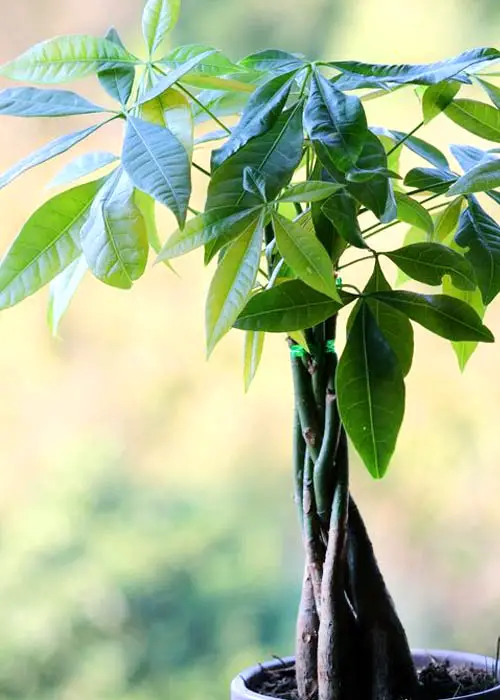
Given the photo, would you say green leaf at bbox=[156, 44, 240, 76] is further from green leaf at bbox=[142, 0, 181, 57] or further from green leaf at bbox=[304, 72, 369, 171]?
green leaf at bbox=[304, 72, 369, 171]

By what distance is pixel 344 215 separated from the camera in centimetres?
70

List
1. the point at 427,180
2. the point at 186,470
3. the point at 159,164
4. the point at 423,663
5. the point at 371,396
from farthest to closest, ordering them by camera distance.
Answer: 1. the point at 186,470
2. the point at 423,663
3. the point at 427,180
4. the point at 371,396
5. the point at 159,164

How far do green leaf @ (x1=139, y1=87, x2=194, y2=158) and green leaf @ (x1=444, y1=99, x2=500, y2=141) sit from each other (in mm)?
280

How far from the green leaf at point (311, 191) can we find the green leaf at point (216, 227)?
3cm

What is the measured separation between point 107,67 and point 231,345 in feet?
1.91

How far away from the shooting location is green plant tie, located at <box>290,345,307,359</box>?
0.86 meters

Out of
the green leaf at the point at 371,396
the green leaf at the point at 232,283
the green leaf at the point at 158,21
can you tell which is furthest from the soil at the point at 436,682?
the green leaf at the point at 158,21

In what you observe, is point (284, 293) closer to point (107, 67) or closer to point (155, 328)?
point (107, 67)

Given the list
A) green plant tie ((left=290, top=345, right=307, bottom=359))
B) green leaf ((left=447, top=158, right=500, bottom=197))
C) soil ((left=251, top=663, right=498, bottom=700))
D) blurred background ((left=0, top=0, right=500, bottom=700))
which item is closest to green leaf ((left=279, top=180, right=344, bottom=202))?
green leaf ((left=447, top=158, right=500, bottom=197))

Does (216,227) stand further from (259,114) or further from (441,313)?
(441,313)

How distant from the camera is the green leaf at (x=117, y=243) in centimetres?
66

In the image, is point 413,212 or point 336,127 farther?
point 413,212

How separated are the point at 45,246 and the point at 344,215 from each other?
0.24 metres

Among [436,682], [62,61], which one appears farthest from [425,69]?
[436,682]
